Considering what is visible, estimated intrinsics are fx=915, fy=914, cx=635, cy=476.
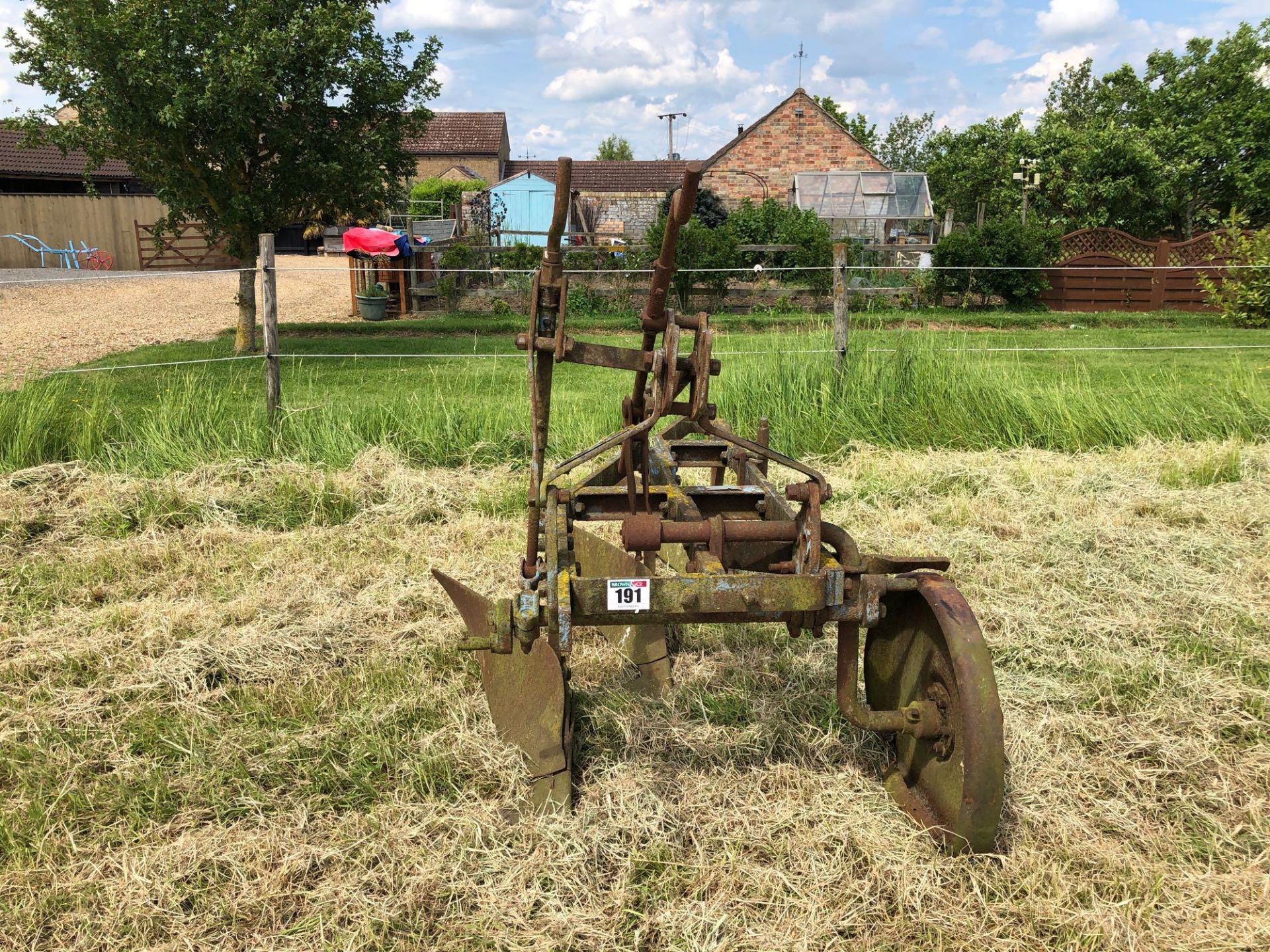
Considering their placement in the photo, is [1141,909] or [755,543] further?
[755,543]

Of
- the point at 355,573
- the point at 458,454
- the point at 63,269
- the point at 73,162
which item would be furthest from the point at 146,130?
the point at 73,162

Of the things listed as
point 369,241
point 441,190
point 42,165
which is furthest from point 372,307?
point 42,165

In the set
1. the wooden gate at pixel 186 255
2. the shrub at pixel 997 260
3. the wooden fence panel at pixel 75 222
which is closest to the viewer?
the shrub at pixel 997 260

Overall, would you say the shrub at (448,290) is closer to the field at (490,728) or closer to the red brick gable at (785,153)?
the field at (490,728)

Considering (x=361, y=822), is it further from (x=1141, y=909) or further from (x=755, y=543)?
(x=1141, y=909)

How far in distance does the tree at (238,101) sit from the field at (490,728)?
5850 mm

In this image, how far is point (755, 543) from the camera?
311 centimetres

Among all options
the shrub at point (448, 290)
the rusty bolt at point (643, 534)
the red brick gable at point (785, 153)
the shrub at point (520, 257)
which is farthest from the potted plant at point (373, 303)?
the red brick gable at point (785, 153)

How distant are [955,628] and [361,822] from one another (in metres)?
1.83

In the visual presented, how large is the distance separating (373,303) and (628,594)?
48.3ft

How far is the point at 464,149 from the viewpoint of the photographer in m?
49.4

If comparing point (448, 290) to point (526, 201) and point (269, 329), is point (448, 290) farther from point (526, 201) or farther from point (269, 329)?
point (526, 201)

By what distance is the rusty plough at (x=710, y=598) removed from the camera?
2490 millimetres

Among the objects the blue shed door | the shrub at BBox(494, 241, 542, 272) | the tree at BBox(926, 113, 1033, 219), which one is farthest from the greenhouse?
the shrub at BBox(494, 241, 542, 272)
